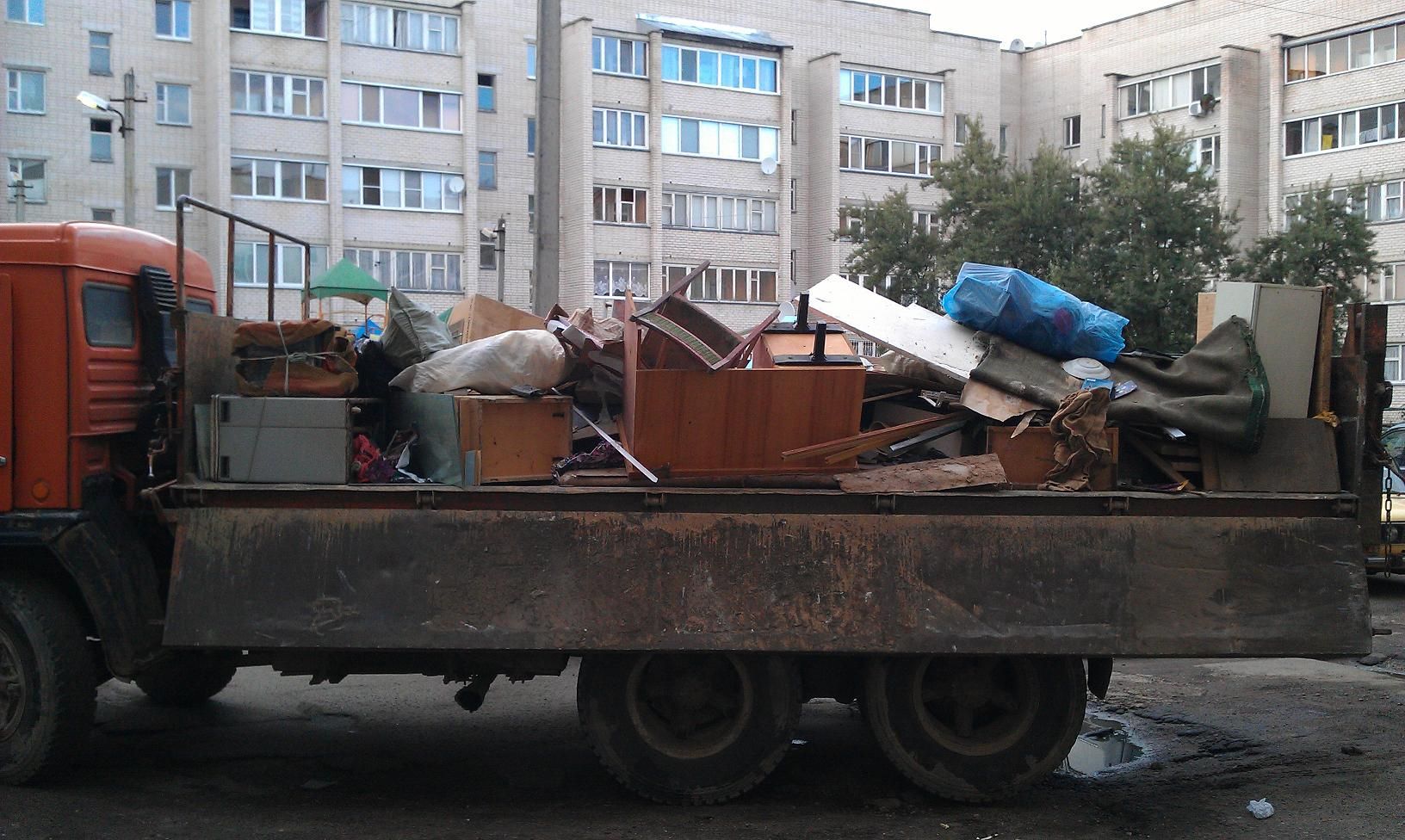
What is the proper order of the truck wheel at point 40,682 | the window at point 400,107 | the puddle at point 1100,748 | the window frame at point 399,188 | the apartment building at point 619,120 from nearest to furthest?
the truck wheel at point 40,682 → the puddle at point 1100,748 → the apartment building at point 619,120 → the window frame at point 399,188 → the window at point 400,107

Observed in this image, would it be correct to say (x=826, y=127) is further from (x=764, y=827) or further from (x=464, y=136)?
(x=764, y=827)

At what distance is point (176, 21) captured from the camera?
34.8 m

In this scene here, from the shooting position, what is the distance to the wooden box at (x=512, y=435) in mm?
5473

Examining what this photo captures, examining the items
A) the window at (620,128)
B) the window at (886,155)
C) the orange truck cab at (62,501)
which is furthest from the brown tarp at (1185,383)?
the window at (886,155)

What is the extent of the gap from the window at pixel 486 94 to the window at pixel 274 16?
5148 millimetres

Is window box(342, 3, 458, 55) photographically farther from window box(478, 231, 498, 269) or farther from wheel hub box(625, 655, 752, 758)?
wheel hub box(625, 655, 752, 758)

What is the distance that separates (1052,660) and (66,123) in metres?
35.5

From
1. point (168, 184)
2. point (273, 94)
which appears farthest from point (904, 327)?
point (168, 184)

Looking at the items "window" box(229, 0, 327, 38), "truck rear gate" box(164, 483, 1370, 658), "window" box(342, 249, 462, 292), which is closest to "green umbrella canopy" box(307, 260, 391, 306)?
"truck rear gate" box(164, 483, 1370, 658)

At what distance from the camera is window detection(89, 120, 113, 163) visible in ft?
112

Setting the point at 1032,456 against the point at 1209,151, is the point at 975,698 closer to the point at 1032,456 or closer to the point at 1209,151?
the point at 1032,456

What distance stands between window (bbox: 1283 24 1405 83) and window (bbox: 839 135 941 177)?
12.0 meters

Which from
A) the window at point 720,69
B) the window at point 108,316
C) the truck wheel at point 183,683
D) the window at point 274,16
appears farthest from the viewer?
the window at point 720,69

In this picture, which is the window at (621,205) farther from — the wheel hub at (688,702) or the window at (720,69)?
the wheel hub at (688,702)
